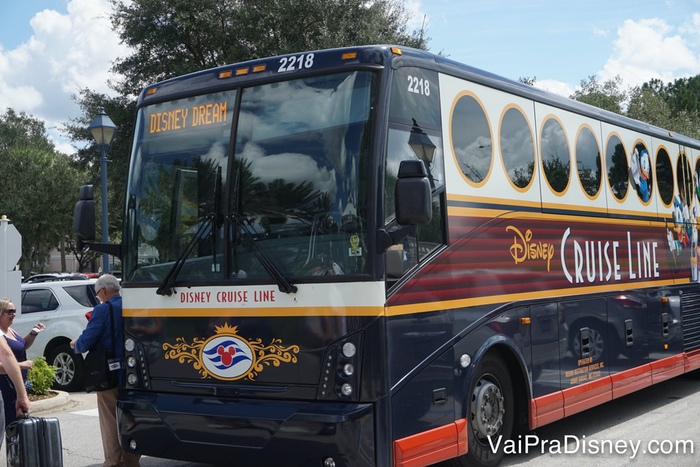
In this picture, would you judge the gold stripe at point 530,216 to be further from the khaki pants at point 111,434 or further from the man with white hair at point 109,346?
the khaki pants at point 111,434

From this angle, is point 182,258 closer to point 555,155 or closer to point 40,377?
point 555,155

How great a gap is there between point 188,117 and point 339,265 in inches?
77.7

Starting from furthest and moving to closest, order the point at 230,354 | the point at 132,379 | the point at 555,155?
the point at 555,155 → the point at 132,379 → the point at 230,354

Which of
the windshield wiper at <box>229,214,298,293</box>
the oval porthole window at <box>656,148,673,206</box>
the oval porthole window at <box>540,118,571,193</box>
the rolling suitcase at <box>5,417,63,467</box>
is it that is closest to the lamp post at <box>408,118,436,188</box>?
the windshield wiper at <box>229,214,298,293</box>

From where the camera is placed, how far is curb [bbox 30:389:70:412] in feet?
37.5

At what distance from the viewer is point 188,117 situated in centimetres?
693

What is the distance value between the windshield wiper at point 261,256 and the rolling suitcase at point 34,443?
6.83ft

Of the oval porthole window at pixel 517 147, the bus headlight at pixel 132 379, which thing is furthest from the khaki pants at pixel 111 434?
the oval porthole window at pixel 517 147

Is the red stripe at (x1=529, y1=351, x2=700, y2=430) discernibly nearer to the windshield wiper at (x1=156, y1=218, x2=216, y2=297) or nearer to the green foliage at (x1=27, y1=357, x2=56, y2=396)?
the windshield wiper at (x1=156, y1=218, x2=216, y2=297)

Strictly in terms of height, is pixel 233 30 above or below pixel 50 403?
above

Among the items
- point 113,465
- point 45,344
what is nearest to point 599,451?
point 113,465

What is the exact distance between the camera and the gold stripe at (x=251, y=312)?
19.2ft

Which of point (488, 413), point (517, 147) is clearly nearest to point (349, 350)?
point (488, 413)

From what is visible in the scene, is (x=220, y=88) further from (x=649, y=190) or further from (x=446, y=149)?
(x=649, y=190)
